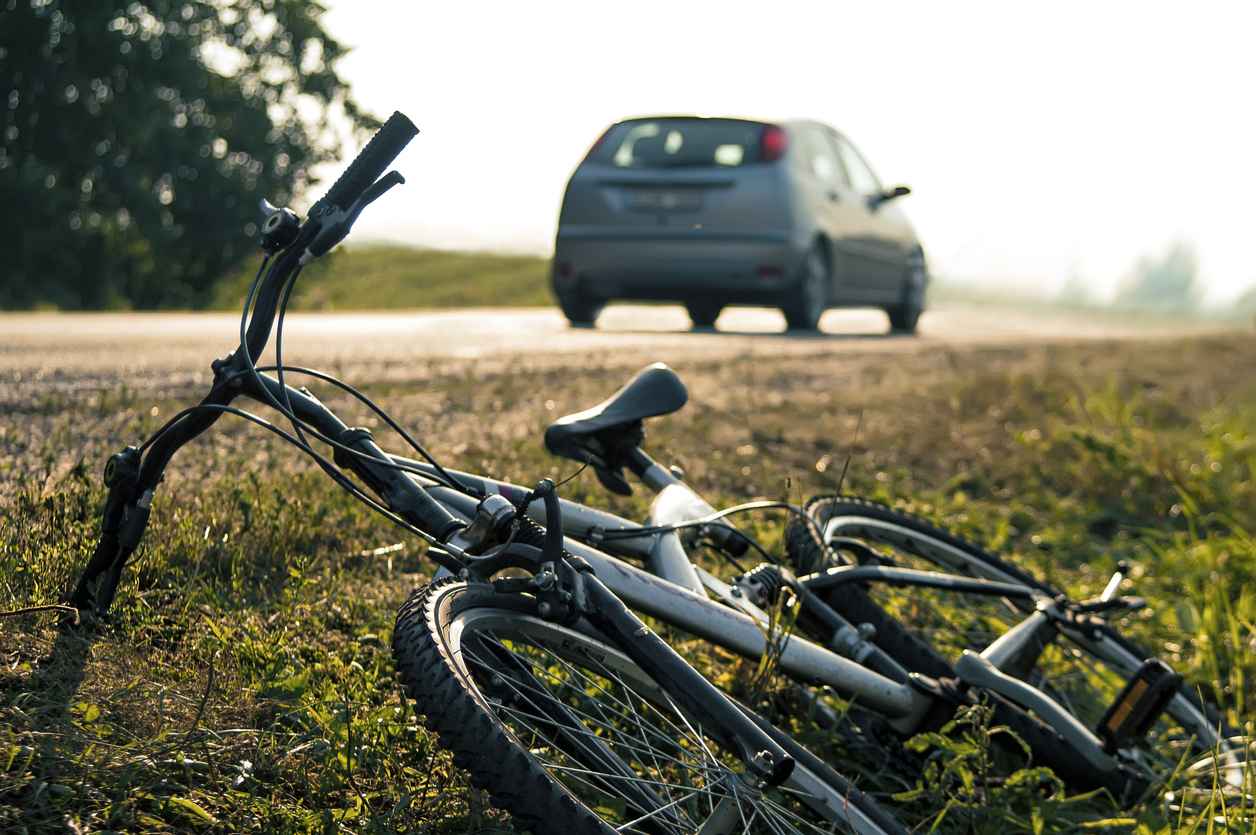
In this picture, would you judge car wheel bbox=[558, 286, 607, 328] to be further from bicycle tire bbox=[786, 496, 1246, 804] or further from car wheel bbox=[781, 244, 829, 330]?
bicycle tire bbox=[786, 496, 1246, 804]

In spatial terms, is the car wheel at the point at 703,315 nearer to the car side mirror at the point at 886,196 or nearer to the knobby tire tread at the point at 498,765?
the car side mirror at the point at 886,196

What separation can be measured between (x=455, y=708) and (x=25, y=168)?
732 inches

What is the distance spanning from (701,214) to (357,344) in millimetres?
3213

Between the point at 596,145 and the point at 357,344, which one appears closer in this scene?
the point at 357,344

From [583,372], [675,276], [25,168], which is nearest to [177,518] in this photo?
[583,372]

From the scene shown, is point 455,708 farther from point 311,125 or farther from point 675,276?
point 311,125

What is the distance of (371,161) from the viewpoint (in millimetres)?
1770

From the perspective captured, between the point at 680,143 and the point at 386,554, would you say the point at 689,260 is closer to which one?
the point at 680,143

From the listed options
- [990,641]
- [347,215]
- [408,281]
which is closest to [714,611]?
[347,215]

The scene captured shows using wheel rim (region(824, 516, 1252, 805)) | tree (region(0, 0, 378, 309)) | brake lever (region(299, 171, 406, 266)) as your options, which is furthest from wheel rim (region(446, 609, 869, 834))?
tree (region(0, 0, 378, 309))

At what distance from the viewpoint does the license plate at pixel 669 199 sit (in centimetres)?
884

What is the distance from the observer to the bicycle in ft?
5.49

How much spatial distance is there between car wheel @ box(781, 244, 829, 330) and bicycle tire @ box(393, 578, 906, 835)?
766 centimetres

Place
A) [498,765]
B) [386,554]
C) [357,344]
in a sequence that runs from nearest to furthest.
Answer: [498,765], [386,554], [357,344]
